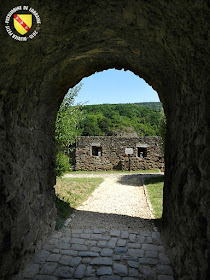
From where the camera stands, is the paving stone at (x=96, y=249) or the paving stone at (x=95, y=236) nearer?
the paving stone at (x=96, y=249)

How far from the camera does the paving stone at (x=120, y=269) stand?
326cm

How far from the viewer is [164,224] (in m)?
4.19

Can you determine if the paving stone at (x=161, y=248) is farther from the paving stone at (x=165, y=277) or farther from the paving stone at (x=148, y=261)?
the paving stone at (x=165, y=277)

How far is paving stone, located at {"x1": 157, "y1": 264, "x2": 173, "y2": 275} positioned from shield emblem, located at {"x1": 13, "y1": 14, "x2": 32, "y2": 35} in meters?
3.58

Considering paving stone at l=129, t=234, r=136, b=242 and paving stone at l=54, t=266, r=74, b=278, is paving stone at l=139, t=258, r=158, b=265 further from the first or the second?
paving stone at l=54, t=266, r=74, b=278

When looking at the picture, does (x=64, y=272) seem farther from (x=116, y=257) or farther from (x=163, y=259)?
(x=163, y=259)

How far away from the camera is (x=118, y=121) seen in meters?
32.9

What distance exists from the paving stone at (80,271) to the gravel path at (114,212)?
1.67 metres

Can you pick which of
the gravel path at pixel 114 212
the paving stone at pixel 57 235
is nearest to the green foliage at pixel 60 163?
the gravel path at pixel 114 212

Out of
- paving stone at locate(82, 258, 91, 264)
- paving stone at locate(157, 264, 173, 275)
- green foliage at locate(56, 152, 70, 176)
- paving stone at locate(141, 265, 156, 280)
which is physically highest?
green foliage at locate(56, 152, 70, 176)

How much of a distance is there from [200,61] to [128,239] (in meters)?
3.64

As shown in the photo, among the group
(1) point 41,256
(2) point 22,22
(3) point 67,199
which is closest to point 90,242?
(1) point 41,256

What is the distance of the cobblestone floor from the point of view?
10.5 feet

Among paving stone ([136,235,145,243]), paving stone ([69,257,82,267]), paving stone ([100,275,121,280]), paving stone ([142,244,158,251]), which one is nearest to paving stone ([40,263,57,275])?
Answer: paving stone ([69,257,82,267])
